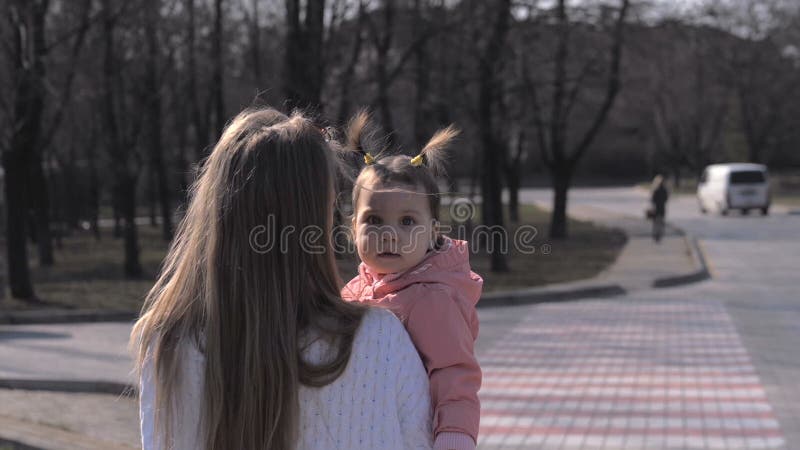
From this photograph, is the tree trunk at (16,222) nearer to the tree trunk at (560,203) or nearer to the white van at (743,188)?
the tree trunk at (560,203)

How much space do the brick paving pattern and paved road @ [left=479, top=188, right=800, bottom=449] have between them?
0.4 inches

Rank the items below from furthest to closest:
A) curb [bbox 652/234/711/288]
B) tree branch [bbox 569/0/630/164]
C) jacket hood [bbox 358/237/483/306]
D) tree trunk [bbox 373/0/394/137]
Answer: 1. tree branch [bbox 569/0/630/164]
2. tree trunk [bbox 373/0/394/137]
3. curb [bbox 652/234/711/288]
4. jacket hood [bbox 358/237/483/306]

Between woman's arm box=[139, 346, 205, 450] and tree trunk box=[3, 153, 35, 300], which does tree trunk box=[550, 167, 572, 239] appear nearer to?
tree trunk box=[3, 153, 35, 300]

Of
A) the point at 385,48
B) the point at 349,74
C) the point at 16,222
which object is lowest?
the point at 16,222

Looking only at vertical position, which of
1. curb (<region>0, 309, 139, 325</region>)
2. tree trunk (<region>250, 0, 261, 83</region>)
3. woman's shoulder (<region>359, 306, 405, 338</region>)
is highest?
tree trunk (<region>250, 0, 261, 83</region>)

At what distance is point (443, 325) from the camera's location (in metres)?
2.64

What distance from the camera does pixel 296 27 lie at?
65.8 ft

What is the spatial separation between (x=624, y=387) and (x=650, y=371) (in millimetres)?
963

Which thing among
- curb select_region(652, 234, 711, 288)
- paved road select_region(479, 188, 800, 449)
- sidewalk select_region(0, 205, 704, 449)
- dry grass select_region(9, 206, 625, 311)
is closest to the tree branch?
dry grass select_region(9, 206, 625, 311)

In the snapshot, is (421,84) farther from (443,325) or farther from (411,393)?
(411,393)

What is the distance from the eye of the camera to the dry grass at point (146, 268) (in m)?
18.1

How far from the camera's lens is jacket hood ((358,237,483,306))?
278 cm

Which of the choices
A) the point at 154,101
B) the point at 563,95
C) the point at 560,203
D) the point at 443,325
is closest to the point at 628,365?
the point at 443,325

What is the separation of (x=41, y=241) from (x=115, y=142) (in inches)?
230
